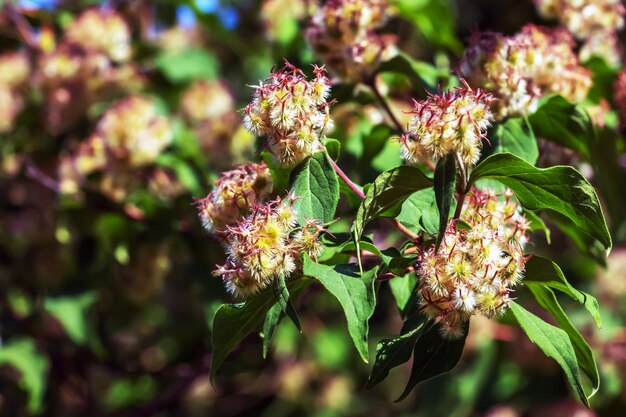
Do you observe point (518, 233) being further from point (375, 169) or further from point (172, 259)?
point (172, 259)

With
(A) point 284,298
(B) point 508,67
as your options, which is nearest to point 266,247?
(A) point 284,298

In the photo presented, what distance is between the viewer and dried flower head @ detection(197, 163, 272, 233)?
104 cm

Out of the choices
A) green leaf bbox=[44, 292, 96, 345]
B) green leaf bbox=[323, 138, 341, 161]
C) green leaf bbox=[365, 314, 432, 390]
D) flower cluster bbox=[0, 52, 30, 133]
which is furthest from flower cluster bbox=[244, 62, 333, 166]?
flower cluster bbox=[0, 52, 30, 133]

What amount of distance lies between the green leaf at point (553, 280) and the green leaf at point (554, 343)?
0.05 m

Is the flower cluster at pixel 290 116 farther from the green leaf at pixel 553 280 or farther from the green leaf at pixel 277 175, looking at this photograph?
the green leaf at pixel 553 280

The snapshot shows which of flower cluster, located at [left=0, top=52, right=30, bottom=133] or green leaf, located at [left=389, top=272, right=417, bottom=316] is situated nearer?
green leaf, located at [left=389, top=272, right=417, bottom=316]

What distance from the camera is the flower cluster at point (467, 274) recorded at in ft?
2.94

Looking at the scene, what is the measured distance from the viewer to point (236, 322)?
963mm

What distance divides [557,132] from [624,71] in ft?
1.11

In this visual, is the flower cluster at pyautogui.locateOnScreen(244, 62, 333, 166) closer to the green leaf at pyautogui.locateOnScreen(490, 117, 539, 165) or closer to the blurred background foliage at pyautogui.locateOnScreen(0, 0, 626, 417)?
the green leaf at pyautogui.locateOnScreen(490, 117, 539, 165)

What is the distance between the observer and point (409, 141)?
95cm


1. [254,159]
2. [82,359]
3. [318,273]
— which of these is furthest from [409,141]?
[82,359]

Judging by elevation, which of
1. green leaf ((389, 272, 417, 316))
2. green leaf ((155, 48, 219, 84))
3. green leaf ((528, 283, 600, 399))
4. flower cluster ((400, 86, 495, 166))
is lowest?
green leaf ((528, 283, 600, 399))

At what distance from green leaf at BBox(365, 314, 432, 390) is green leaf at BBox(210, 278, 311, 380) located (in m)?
0.14
